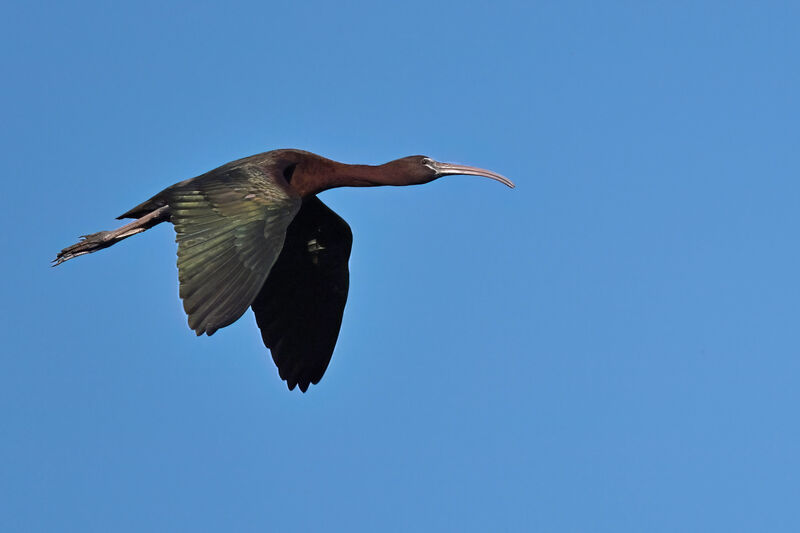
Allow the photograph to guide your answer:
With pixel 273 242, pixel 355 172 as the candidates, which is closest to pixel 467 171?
pixel 355 172

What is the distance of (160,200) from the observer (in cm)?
1633

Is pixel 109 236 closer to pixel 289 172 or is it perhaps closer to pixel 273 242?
pixel 289 172

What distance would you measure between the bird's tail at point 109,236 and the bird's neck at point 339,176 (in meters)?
1.66

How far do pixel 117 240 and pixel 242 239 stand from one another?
3.62 meters

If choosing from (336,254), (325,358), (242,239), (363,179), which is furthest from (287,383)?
(242,239)

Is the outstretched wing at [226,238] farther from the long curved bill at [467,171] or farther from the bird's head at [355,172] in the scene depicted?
the long curved bill at [467,171]

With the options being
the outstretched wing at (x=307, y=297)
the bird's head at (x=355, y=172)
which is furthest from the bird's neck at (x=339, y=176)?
the outstretched wing at (x=307, y=297)

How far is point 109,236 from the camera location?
17.1 meters

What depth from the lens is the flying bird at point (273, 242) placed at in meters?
13.6

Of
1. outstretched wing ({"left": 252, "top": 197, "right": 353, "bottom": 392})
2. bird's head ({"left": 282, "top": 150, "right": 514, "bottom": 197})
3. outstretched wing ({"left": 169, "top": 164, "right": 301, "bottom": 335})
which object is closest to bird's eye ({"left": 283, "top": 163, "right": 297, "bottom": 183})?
bird's head ({"left": 282, "top": 150, "right": 514, "bottom": 197})

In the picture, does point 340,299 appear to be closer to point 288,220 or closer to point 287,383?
point 287,383

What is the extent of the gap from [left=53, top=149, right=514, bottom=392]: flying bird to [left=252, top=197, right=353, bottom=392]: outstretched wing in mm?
13

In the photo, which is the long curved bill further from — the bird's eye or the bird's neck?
the bird's eye

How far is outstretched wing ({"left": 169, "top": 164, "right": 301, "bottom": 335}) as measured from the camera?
43.8ft
